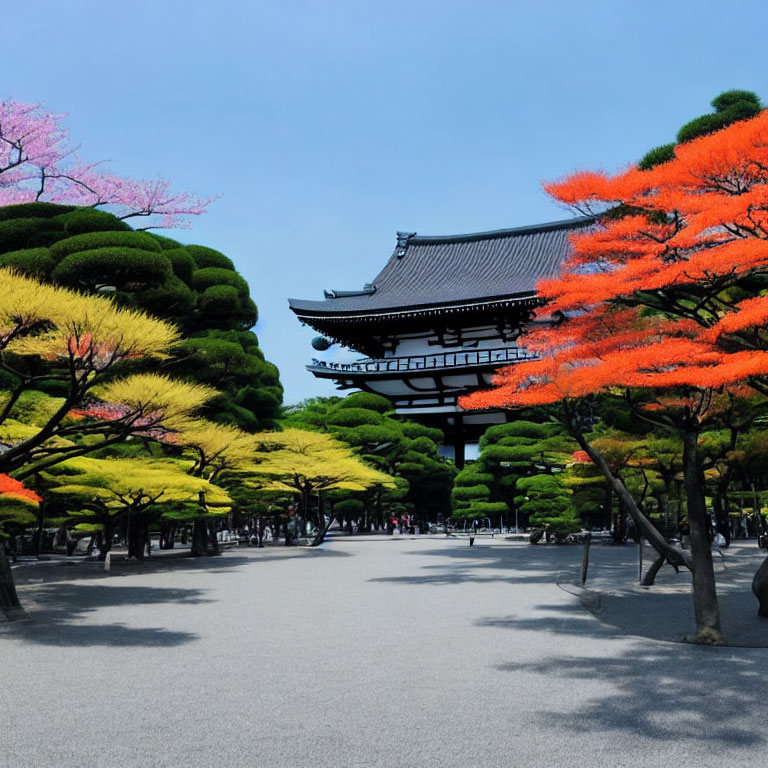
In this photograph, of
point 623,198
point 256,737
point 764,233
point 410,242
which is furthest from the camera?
point 410,242

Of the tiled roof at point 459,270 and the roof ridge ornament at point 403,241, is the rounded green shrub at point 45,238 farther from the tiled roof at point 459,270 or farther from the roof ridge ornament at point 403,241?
the roof ridge ornament at point 403,241

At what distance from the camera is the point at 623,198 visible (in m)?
11.2

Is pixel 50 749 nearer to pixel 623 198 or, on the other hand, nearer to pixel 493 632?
pixel 493 632

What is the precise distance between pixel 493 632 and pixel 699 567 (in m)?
2.60

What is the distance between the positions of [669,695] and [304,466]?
1921 centimetres

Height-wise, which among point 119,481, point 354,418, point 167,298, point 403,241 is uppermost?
point 403,241

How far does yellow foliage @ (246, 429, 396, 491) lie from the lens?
24.7 metres

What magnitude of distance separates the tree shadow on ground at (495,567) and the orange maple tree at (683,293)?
4678mm

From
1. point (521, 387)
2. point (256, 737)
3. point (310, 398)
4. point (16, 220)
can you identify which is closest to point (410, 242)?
point (310, 398)

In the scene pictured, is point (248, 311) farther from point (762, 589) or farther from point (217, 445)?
point (762, 589)

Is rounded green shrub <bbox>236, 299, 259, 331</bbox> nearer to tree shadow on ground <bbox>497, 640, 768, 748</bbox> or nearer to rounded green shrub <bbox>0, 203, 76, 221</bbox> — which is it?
rounded green shrub <bbox>0, 203, 76, 221</bbox>

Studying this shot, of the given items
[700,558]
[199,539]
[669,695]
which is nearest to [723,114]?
[700,558]

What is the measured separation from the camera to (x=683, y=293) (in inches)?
460

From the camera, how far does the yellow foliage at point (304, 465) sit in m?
24.7
